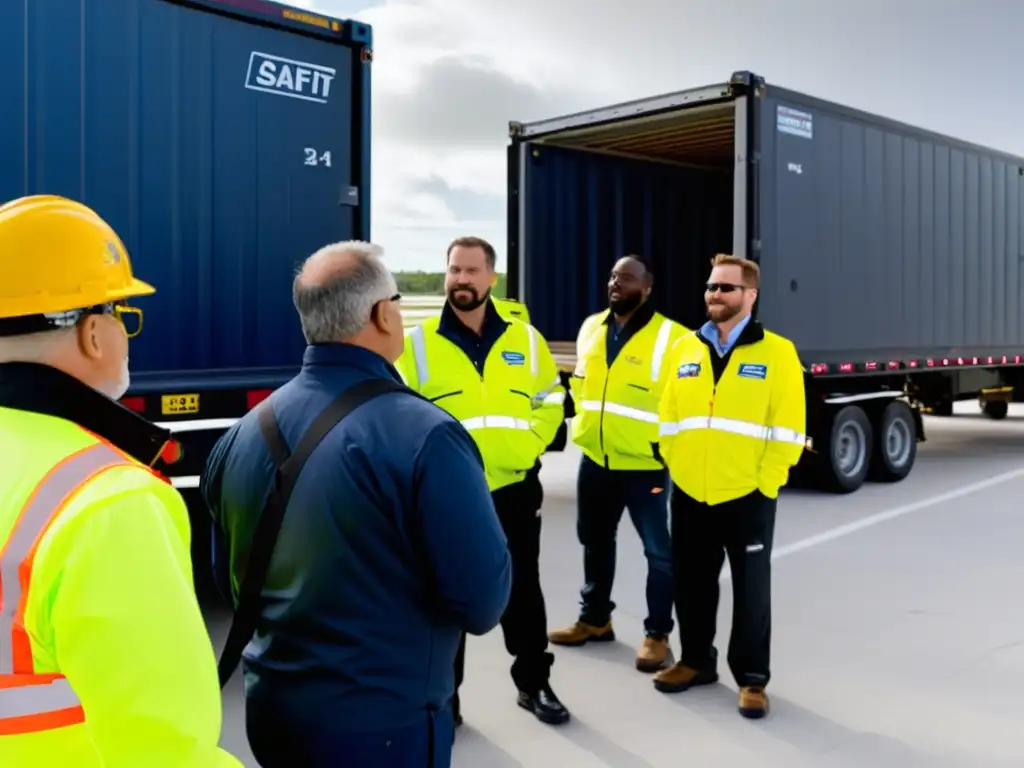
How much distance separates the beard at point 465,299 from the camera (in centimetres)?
381

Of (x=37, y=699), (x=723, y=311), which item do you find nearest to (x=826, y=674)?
(x=723, y=311)

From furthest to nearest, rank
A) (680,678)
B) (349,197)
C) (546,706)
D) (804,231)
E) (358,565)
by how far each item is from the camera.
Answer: (804,231), (349,197), (680,678), (546,706), (358,565)

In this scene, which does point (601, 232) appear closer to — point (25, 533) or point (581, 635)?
point (581, 635)

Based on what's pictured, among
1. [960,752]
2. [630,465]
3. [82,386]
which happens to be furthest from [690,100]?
[82,386]

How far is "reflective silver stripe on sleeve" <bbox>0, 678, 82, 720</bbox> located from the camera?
3.52 ft

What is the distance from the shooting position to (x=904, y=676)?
4594 millimetres

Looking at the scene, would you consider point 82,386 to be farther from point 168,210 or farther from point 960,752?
point 168,210

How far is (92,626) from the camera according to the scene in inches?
40.7

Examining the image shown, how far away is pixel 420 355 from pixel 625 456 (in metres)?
1.38

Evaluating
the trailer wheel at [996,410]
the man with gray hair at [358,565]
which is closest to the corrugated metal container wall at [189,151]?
the man with gray hair at [358,565]

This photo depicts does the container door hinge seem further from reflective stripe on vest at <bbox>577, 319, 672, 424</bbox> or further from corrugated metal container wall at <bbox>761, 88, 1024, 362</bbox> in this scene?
corrugated metal container wall at <bbox>761, 88, 1024, 362</bbox>

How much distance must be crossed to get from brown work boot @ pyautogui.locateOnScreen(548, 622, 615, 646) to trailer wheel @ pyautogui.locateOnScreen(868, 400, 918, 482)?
5757 mm

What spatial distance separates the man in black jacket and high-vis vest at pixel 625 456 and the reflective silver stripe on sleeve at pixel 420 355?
1.27 m

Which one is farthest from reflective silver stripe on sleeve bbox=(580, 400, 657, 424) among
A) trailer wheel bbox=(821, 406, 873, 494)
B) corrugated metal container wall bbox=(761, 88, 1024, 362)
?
trailer wheel bbox=(821, 406, 873, 494)
